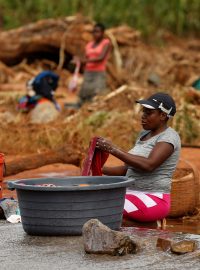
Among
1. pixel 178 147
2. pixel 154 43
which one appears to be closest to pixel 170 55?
pixel 154 43

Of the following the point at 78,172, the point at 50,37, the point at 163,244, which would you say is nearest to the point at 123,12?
the point at 50,37

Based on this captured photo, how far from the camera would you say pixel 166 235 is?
597 centimetres

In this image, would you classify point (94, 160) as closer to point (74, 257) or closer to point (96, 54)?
point (74, 257)

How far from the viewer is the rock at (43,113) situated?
45.4 feet

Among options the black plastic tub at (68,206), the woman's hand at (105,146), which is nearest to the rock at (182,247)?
the black plastic tub at (68,206)

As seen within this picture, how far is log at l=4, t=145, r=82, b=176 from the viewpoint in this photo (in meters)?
8.88

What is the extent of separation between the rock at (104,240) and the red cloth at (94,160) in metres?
0.96

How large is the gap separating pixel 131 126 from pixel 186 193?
482 cm

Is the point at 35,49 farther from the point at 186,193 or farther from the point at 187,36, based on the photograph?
the point at 186,193

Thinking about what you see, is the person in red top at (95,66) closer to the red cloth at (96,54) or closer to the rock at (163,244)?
the red cloth at (96,54)

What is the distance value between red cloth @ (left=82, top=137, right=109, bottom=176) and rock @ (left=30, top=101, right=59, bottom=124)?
7252 millimetres

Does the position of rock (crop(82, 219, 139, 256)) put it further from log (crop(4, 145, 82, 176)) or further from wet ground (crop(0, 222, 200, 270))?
log (crop(4, 145, 82, 176))

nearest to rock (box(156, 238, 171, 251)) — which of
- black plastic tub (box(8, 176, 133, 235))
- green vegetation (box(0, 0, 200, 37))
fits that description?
black plastic tub (box(8, 176, 133, 235))

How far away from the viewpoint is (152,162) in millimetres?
6129
